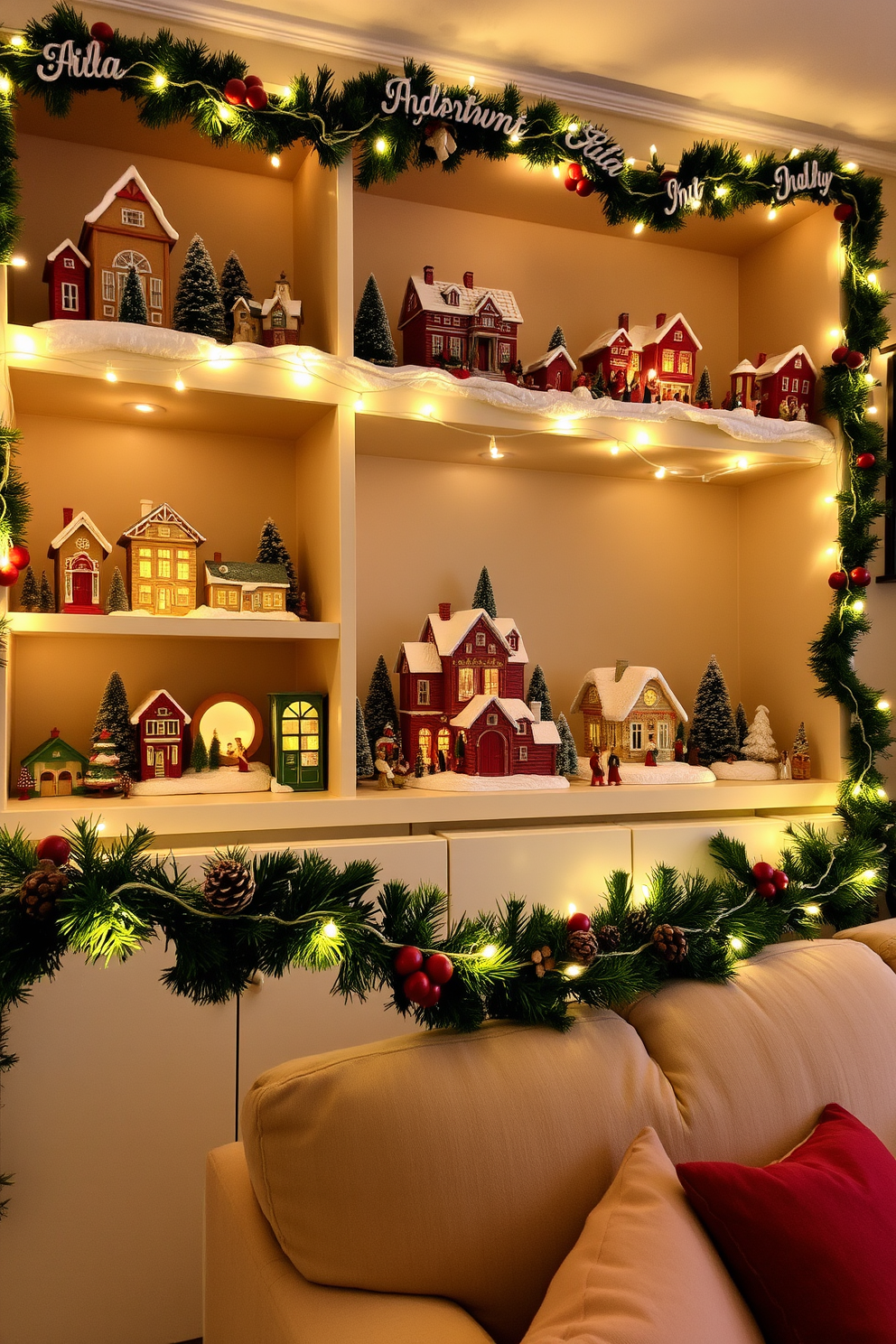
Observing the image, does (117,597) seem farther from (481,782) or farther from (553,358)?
(553,358)

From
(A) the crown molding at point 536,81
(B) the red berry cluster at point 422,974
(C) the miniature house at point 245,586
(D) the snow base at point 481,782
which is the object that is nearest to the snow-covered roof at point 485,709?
(D) the snow base at point 481,782

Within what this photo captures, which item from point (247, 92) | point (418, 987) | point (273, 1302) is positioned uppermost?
point (247, 92)

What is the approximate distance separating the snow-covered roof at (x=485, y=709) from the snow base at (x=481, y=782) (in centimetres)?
13

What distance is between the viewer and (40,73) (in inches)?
73.4

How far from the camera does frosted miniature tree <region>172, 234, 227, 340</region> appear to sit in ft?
6.94

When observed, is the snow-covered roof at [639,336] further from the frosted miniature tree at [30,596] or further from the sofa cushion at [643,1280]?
the sofa cushion at [643,1280]

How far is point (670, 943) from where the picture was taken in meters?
1.35

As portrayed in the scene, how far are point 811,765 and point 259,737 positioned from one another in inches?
60.1

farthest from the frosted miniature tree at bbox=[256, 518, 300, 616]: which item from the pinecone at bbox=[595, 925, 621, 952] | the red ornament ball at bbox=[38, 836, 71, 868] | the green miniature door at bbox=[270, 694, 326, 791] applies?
the pinecone at bbox=[595, 925, 621, 952]

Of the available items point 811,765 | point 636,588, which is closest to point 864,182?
point 636,588

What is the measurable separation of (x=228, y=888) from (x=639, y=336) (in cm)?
214

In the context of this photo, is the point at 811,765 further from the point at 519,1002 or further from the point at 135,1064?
the point at 135,1064

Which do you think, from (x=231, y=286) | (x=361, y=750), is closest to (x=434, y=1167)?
(x=361, y=750)

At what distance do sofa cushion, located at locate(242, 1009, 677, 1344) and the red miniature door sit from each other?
1186mm
